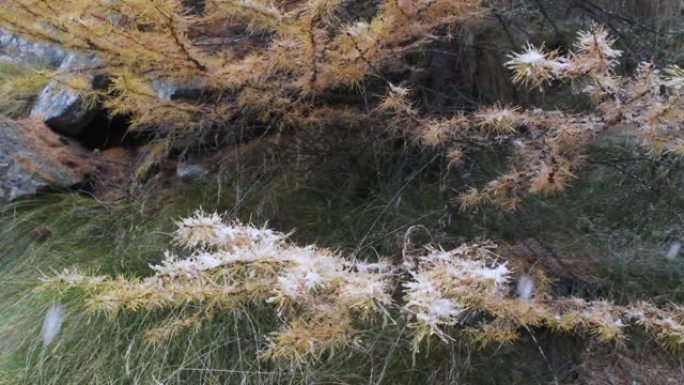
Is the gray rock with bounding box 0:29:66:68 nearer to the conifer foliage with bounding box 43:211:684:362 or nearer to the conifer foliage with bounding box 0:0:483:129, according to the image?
the conifer foliage with bounding box 0:0:483:129

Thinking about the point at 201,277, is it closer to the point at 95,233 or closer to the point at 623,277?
the point at 623,277

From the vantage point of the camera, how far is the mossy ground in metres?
2.04

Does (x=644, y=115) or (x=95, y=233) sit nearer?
(x=644, y=115)

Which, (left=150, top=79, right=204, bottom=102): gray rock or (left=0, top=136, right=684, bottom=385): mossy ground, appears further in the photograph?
(left=150, top=79, right=204, bottom=102): gray rock

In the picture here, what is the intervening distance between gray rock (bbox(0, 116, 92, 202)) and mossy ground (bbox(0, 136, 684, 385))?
8 cm

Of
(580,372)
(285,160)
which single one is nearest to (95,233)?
(285,160)

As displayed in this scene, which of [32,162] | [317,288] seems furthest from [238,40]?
[32,162]

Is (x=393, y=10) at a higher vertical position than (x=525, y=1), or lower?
higher

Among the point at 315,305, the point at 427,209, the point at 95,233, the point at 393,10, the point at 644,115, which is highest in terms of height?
the point at 393,10

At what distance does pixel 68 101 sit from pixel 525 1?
2.39m

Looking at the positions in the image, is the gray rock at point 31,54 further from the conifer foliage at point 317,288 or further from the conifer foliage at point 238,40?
the conifer foliage at point 317,288

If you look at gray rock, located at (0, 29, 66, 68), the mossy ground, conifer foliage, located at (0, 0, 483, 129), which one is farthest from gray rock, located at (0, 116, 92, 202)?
conifer foliage, located at (0, 0, 483, 129)

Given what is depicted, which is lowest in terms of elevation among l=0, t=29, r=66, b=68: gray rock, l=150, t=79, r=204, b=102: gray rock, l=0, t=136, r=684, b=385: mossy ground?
l=0, t=136, r=684, b=385: mossy ground

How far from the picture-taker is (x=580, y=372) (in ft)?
6.55
